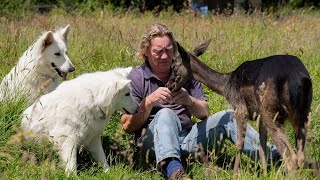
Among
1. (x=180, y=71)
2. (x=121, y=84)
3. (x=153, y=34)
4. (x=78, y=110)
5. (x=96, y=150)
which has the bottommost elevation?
(x=96, y=150)

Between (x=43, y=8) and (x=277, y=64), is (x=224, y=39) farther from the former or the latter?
(x=43, y=8)

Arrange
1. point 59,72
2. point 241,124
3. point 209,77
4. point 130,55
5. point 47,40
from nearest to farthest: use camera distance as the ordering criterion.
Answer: point 241,124, point 209,77, point 47,40, point 59,72, point 130,55

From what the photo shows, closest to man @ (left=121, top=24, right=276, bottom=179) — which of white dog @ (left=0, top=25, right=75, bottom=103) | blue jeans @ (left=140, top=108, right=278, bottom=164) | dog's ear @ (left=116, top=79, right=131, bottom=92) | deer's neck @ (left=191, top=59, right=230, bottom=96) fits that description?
blue jeans @ (left=140, top=108, right=278, bottom=164)

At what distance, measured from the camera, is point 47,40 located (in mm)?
6262

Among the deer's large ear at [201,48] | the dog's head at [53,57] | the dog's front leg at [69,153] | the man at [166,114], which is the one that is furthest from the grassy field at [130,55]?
the deer's large ear at [201,48]

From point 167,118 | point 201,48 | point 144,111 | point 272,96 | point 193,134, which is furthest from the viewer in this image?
point 201,48

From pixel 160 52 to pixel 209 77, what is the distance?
2.03 feet

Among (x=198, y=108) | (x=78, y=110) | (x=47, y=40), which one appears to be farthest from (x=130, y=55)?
(x=78, y=110)

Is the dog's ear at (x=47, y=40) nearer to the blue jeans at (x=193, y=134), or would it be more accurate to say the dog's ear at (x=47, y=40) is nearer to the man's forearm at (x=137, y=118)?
the man's forearm at (x=137, y=118)

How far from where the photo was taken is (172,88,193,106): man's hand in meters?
4.98

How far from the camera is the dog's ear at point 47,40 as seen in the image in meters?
6.17

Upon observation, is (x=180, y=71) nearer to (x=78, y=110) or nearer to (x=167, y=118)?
(x=167, y=118)

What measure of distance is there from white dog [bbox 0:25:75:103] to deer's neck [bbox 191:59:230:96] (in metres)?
1.69

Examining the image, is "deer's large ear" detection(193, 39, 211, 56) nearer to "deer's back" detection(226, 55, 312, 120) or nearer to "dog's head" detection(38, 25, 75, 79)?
"deer's back" detection(226, 55, 312, 120)
